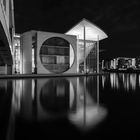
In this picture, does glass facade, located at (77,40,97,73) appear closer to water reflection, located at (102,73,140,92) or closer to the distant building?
water reflection, located at (102,73,140,92)

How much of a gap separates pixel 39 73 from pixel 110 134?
76.1 feet

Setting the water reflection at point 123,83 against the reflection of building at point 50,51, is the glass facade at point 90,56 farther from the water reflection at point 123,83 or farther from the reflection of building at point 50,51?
the water reflection at point 123,83

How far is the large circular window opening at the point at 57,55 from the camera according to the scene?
26141 millimetres

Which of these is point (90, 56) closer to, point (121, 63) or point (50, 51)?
point (50, 51)

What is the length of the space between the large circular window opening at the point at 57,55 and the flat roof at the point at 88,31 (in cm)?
331

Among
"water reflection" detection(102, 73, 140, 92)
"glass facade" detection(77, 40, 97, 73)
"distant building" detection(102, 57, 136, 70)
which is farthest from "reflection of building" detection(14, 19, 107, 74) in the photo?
"distant building" detection(102, 57, 136, 70)

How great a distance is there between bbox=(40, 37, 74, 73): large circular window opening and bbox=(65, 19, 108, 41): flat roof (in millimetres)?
3313

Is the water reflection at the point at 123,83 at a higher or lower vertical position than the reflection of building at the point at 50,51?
lower

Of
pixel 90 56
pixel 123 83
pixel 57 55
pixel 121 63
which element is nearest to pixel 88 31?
pixel 90 56

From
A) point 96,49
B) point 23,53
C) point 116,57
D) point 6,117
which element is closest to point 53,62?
point 23,53

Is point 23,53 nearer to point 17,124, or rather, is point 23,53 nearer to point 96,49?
point 96,49

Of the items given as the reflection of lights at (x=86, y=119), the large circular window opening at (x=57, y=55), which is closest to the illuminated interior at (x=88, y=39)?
the large circular window opening at (x=57, y=55)

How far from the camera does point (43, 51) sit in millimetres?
26094

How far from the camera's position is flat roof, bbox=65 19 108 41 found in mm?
27978
